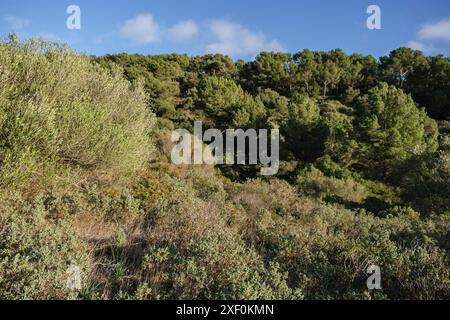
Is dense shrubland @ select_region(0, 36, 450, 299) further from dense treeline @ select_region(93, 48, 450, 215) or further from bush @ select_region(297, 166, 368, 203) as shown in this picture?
dense treeline @ select_region(93, 48, 450, 215)

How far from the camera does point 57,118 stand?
24.7 feet

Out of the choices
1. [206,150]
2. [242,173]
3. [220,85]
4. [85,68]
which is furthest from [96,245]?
[220,85]

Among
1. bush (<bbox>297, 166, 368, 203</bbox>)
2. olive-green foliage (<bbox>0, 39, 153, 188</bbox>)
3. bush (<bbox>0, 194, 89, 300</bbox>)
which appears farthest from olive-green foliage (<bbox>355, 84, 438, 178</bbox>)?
bush (<bbox>0, 194, 89, 300</bbox>)

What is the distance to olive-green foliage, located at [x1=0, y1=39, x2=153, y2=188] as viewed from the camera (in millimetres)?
6148

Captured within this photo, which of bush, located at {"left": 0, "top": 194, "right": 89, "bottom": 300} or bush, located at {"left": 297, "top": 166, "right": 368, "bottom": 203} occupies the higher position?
bush, located at {"left": 297, "top": 166, "right": 368, "bottom": 203}

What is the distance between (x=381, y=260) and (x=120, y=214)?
206 inches

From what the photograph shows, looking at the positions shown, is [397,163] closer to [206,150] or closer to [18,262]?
[206,150]

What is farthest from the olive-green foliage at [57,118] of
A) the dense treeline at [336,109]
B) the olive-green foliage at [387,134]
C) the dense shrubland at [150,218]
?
the olive-green foliage at [387,134]

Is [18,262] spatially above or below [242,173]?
below

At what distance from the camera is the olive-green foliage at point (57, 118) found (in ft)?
20.2

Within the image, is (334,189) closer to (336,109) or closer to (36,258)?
(36,258)

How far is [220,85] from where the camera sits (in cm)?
3253

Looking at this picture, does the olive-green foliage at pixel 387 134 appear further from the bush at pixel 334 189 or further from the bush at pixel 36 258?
the bush at pixel 36 258

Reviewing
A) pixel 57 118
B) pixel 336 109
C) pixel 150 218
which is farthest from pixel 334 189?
pixel 336 109
